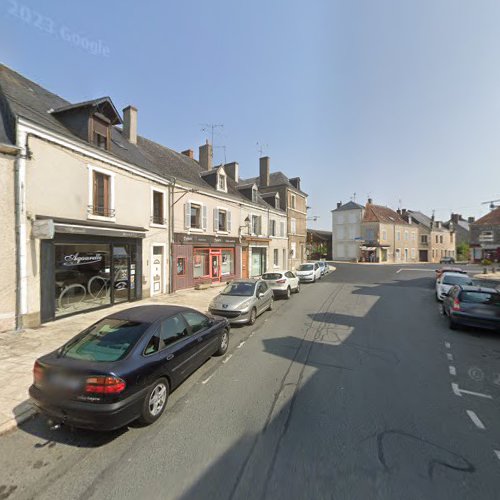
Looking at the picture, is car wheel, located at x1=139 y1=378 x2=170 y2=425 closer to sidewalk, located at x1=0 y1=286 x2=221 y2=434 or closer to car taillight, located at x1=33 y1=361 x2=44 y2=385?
car taillight, located at x1=33 y1=361 x2=44 y2=385

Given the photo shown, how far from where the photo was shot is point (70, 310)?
8.94 metres

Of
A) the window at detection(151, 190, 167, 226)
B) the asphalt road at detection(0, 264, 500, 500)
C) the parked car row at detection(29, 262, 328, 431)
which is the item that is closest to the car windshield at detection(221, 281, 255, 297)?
the asphalt road at detection(0, 264, 500, 500)

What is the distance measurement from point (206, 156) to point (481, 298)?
1741 centimetres

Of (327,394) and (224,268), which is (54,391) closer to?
(327,394)

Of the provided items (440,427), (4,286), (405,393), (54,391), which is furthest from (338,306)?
(4,286)

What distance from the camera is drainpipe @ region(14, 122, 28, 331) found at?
7375mm

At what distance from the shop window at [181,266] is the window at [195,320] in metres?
8.88

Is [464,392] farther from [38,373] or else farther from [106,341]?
[38,373]

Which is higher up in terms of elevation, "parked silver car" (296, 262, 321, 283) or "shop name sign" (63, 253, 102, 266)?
"shop name sign" (63, 253, 102, 266)

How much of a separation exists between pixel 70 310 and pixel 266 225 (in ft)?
52.4

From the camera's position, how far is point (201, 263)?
15.8 metres

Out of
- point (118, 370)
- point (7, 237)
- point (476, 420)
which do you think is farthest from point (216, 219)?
point (476, 420)

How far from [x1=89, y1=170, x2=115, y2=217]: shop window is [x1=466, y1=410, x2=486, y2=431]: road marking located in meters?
10.8

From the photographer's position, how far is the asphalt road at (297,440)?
2654 mm
